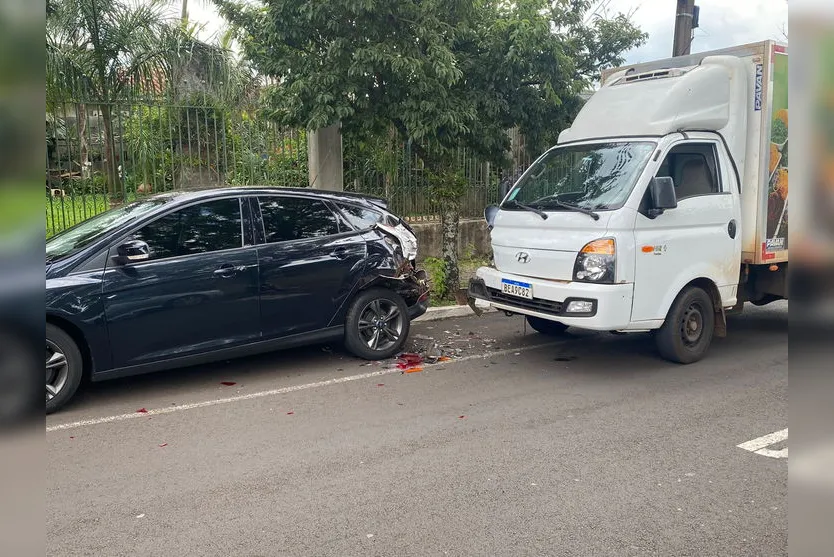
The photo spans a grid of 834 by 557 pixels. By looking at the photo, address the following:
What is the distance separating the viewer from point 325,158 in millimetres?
10383

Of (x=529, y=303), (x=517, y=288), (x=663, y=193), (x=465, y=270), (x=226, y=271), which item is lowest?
(x=465, y=270)

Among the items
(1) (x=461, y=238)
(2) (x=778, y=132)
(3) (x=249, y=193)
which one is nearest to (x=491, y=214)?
(3) (x=249, y=193)

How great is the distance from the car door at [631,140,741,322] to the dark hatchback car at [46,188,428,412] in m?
2.33

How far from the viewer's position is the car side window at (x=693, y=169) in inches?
246

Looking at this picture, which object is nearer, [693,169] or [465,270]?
[693,169]

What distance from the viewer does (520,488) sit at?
393cm

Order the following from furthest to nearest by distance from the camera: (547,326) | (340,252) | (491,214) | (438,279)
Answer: (438,279), (547,326), (491,214), (340,252)

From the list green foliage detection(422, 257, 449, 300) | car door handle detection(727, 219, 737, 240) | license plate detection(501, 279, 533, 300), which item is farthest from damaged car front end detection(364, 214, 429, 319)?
car door handle detection(727, 219, 737, 240)

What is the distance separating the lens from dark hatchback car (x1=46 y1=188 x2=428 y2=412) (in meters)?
5.14

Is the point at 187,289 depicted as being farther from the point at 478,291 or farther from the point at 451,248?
the point at 451,248

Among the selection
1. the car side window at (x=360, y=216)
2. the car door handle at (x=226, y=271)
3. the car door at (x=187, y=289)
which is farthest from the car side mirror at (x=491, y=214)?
the car door handle at (x=226, y=271)

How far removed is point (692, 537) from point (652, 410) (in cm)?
199

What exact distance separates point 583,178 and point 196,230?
3.63 meters
